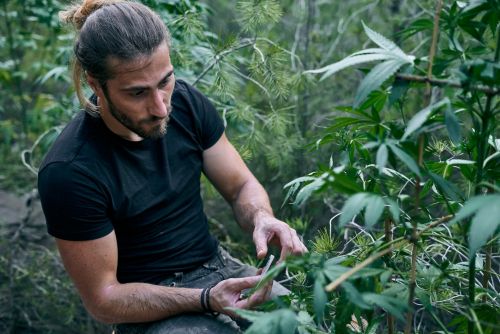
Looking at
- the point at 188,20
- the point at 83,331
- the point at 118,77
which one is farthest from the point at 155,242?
the point at 83,331

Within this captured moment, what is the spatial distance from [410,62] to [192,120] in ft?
3.73

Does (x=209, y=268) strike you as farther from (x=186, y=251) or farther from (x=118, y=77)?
(x=118, y=77)

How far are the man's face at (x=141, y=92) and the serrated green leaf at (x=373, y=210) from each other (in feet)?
2.99

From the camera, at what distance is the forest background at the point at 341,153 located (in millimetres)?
1143

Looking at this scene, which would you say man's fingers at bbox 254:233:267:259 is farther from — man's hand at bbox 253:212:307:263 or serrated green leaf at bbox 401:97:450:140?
serrated green leaf at bbox 401:97:450:140

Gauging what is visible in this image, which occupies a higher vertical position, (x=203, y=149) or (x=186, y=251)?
(x=203, y=149)

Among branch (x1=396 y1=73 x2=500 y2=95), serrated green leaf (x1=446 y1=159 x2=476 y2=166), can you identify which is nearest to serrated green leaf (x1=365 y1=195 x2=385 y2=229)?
branch (x1=396 y1=73 x2=500 y2=95)

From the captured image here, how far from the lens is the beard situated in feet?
6.23

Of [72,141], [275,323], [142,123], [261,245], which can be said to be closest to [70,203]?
[72,141]

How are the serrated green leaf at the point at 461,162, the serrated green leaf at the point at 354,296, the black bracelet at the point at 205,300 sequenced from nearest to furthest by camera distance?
the serrated green leaf at the point at 354,296, the serrated green leaf at the point at 461,162, the black bracelet at the point at 205,300

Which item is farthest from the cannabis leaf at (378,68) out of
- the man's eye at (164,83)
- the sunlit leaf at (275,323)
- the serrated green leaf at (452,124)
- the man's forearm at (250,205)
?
the man's forearm at (250,205)

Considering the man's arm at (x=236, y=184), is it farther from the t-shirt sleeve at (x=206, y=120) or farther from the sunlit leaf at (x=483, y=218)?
the sunlit leaf at (x=483, y=218)

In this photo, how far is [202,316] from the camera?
1.90m

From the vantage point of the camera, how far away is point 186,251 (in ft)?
6.97
